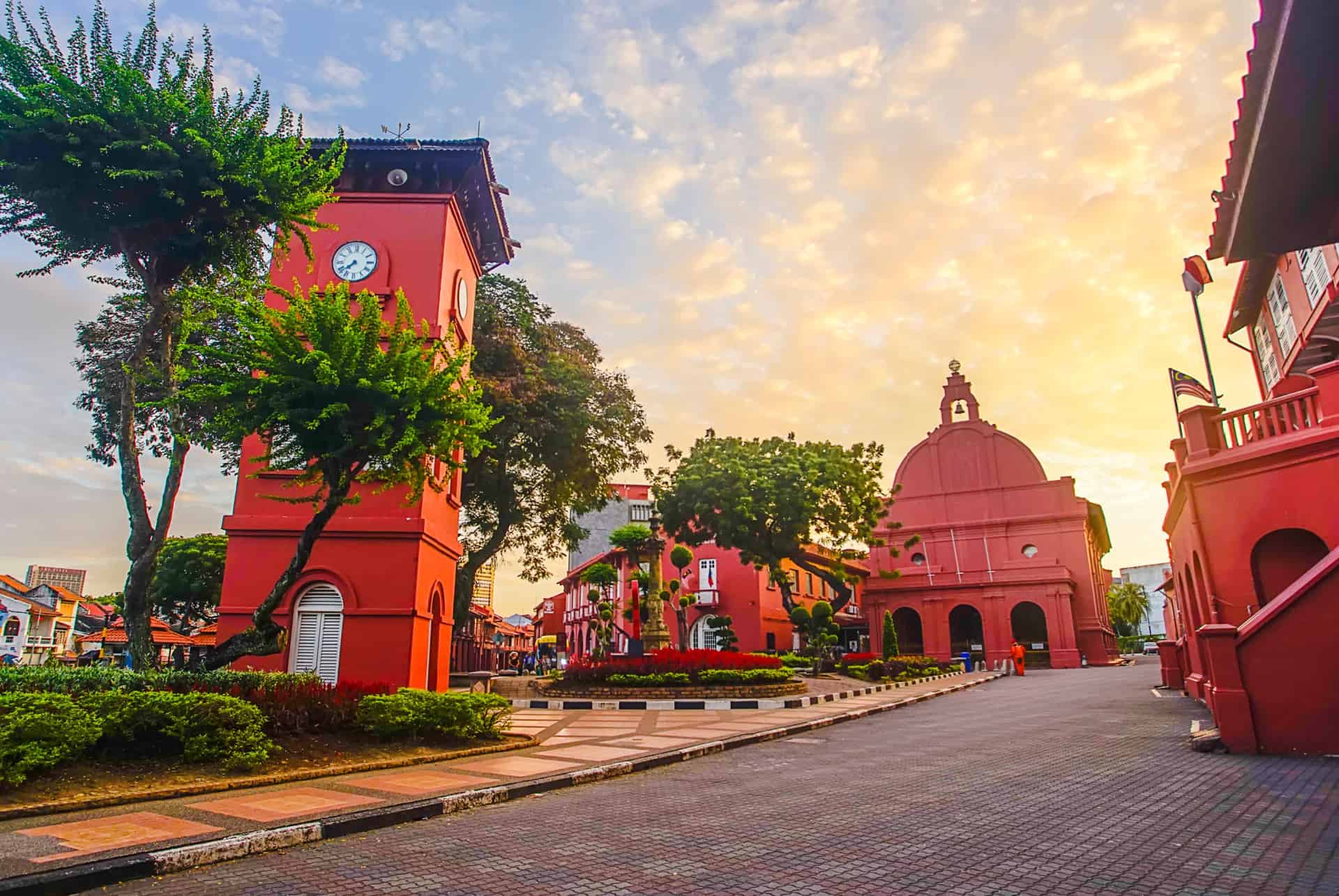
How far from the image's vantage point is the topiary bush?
6238 millimetres

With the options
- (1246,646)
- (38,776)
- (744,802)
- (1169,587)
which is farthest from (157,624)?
(1169,587)

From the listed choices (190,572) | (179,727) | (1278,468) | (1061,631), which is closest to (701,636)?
(1061,631)

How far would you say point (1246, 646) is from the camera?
906cm

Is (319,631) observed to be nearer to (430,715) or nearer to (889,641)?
(430,715)

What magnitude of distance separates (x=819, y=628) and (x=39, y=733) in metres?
24.8

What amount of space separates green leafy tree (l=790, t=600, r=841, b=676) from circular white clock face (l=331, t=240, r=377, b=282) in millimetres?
19089

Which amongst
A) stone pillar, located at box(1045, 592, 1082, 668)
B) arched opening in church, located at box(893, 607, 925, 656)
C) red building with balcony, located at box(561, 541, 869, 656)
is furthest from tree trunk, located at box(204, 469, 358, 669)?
stone pillar, located at box(1045, 592, 1082, 668)

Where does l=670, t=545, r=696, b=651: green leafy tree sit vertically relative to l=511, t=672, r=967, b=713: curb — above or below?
above

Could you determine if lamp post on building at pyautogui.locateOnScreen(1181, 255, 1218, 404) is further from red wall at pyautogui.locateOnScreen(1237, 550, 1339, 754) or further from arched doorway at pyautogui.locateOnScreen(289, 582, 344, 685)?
arched doorway at pyautogui.locateOnScreen(289, 582, 344, 685)

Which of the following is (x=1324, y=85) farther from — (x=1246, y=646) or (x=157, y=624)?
(x=157, y=624)

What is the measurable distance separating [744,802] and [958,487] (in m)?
39.8

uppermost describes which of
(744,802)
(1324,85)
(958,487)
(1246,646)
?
(958,487)

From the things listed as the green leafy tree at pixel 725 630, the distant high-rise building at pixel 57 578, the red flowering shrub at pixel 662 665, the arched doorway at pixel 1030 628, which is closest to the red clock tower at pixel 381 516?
the red flowering shrub at pixel 662 665

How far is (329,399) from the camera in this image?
10469 mm
